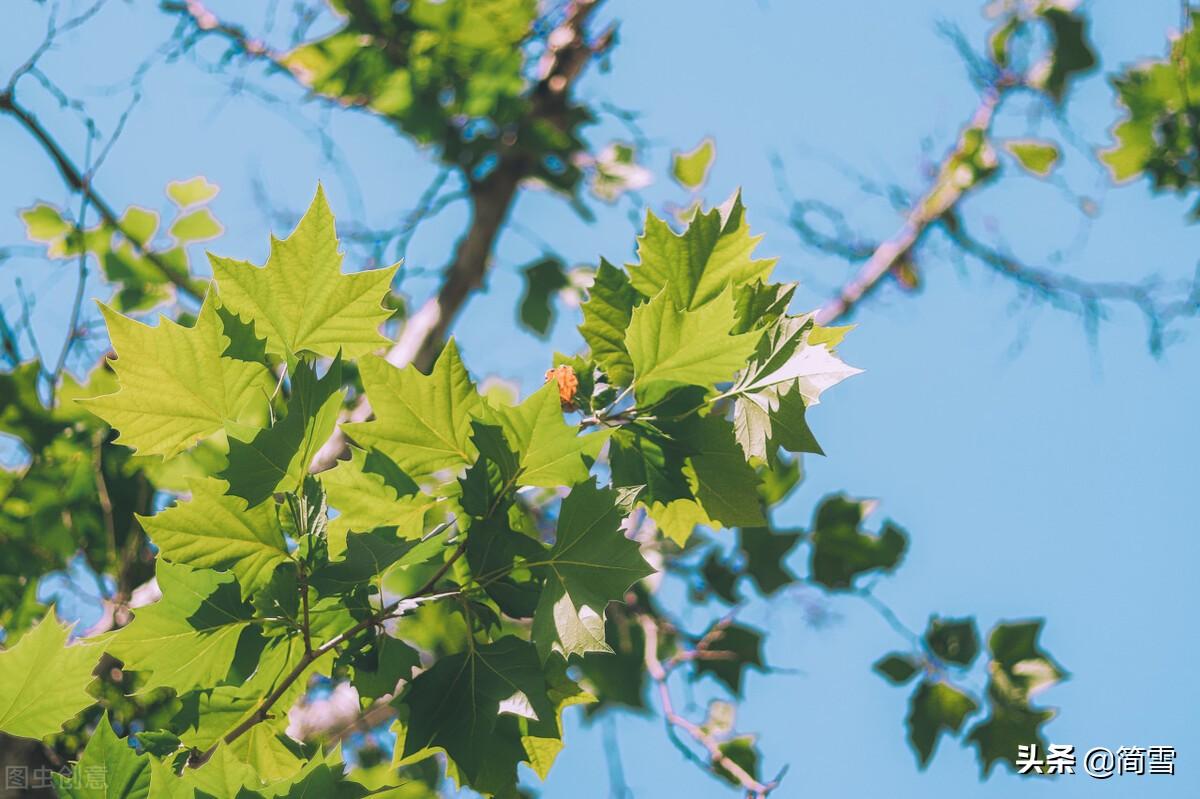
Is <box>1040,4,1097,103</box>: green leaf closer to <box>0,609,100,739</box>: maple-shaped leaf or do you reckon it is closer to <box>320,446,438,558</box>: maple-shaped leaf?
<box>320,446,438,558</box>: maple-shaped leaf

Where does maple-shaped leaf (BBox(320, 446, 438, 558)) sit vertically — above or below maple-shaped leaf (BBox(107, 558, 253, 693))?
above

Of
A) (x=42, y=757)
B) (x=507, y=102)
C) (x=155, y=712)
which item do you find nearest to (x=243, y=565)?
(x=42, y=757)

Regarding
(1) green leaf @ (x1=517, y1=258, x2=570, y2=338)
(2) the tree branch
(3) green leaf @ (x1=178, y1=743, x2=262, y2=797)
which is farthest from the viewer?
(1) green leaf @ (x1=517, y1=258, x2=570, y2=338)

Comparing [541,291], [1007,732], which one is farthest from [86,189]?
[1007,732]

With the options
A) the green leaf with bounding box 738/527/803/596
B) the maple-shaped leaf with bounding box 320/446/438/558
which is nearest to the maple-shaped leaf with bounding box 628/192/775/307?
the maple-shaped leaf with bounding box 320/446/438/558

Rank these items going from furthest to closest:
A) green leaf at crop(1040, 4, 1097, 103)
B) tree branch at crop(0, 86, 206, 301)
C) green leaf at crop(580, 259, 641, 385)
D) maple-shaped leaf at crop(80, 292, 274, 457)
Answer: 1. green leaf at crop(1040, 4, 1097, 103)
2. tree branch at crop(0, 86, 206, 301)
3. green leaf at crop(580, 259, 641, 385)
4. maple-shaped leaf at crop(80, 292, 274, 457)

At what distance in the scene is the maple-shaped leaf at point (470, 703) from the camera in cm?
79

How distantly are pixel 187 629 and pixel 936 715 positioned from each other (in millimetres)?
1649

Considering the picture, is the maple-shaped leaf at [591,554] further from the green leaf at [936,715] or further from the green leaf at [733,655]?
the green leaf at [936,715]

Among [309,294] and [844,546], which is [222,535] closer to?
[309,294]

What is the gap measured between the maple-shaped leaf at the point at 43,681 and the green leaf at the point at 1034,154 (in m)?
2.83

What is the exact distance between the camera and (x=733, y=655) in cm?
203

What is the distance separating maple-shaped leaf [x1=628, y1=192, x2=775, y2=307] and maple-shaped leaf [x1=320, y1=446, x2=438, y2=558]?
0.27m

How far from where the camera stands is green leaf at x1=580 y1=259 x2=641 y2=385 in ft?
2.96
